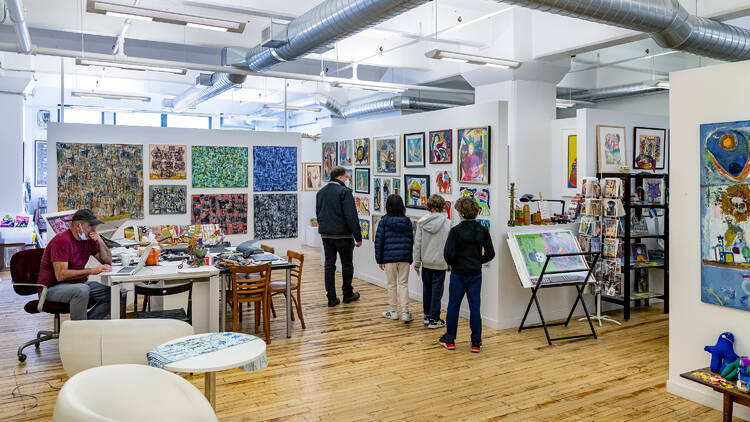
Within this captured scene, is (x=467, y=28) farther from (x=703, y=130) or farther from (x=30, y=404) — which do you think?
(x=30, y=404)

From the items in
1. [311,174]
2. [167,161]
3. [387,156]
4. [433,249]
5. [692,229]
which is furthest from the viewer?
[311,174]

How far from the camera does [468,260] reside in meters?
5.62

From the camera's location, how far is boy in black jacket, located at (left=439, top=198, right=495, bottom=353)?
562 cm

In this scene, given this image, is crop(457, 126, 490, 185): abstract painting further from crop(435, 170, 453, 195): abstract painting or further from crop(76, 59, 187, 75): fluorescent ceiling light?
crop(76, 59, 187, 75): fluorescent ceiling light

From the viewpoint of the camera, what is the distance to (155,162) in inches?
357

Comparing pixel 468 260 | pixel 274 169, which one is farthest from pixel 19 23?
pixel 468 260

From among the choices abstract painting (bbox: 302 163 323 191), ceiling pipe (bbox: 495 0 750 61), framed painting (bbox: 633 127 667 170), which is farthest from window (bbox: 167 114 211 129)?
ceiling pipe (bbox: 495 0 750 61)

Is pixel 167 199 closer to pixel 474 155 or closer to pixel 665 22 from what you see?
pixel 474 155

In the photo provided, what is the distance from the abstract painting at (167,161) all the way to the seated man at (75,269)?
3.68 metres

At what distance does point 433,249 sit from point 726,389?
3.09 m

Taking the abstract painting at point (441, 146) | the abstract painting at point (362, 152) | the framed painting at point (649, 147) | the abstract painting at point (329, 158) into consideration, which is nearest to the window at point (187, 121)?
the abstract painting at point (329, 158)

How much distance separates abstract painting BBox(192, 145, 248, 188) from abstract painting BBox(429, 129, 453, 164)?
3.71 m

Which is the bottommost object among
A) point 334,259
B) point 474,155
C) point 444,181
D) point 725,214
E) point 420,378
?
point 420,378

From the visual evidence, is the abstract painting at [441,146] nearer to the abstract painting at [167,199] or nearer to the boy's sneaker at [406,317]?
the boy's sneaker at [406,317]
